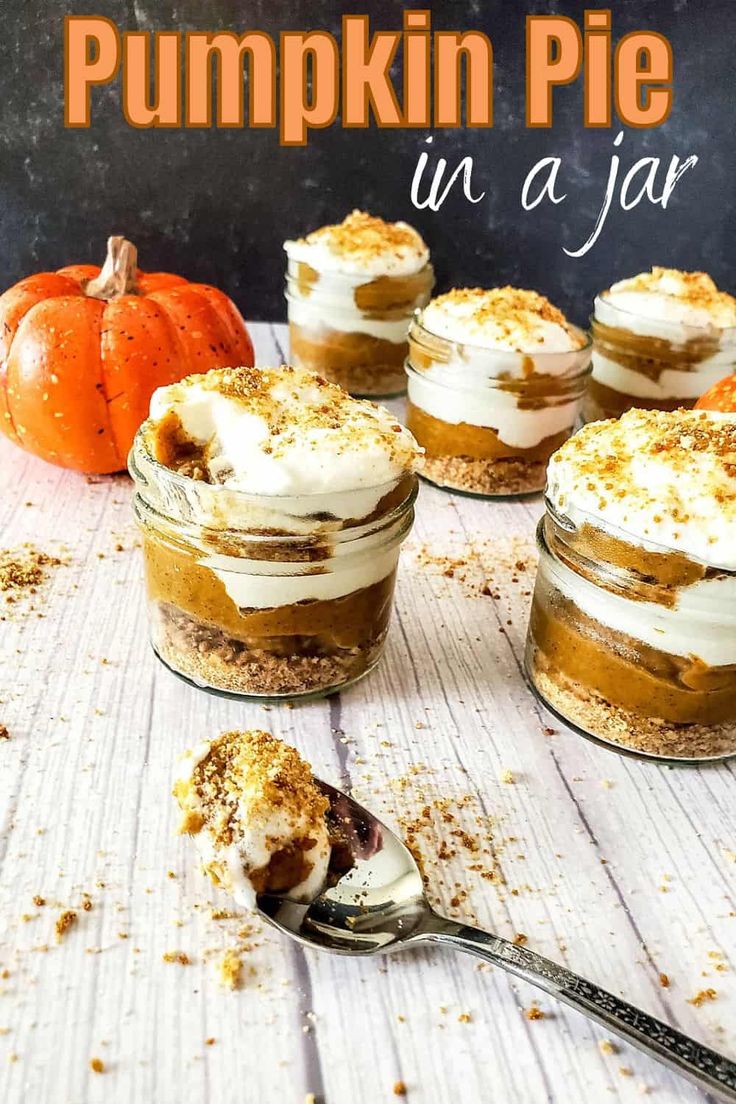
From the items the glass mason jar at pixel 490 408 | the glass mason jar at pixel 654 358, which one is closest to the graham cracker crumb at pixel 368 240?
the glass mason jar at pixel 490 408

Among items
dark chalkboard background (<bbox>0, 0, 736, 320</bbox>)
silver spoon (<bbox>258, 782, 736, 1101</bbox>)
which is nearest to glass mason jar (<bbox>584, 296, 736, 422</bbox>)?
dark chalkboard background (<bbox>0, 0, 736, 320</bbox>)

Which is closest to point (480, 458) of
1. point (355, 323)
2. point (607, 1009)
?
point (355, 323)

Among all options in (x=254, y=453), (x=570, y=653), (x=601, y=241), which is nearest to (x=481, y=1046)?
(x=570, y=653)

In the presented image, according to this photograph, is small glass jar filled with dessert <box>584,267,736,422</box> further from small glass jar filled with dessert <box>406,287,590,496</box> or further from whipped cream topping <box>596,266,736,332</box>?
small glass jar filled with dessert <box>406,287,590,496</box>

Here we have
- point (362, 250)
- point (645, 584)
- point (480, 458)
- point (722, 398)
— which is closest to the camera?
point (645, 584)

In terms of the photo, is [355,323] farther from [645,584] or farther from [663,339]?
[645,584]
